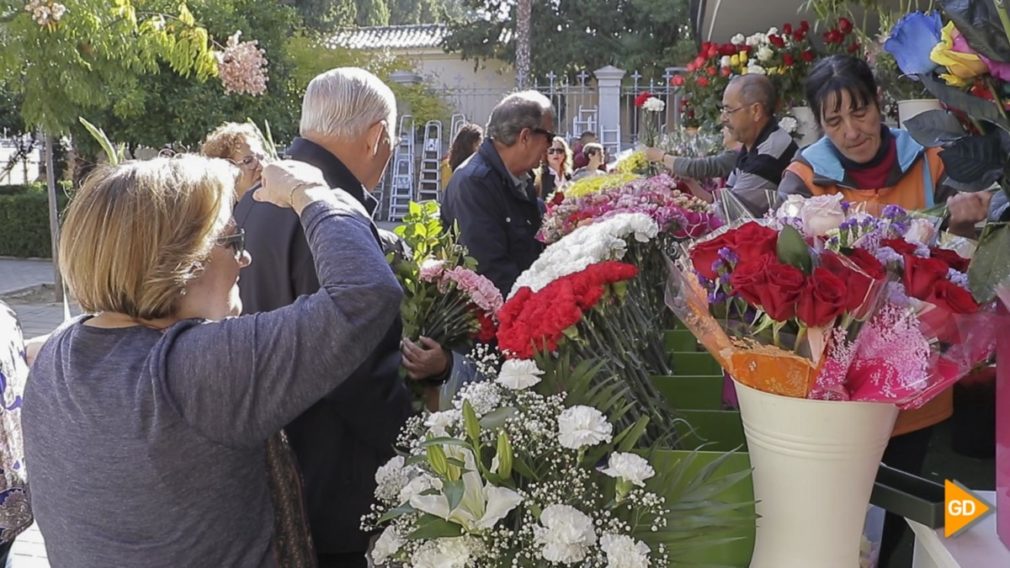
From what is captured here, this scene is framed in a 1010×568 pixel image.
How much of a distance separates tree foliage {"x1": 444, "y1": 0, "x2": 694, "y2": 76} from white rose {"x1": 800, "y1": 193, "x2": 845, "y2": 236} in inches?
815

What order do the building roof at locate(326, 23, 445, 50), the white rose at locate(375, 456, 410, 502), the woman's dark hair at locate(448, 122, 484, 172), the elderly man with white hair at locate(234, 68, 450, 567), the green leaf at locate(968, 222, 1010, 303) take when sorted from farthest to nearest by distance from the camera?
the building roof at locate(326, 23, 445, 50) < the woman's dark hair at locate(448, 122, 484, 172) < the elderly man with white hair at locate(234, 68, 450, 567) < the white rose at locate(375, 456, 410, 502) < the green leaf at locate(968, 222, 1010, 303)

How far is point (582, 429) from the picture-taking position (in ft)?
3.67

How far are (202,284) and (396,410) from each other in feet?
2.08

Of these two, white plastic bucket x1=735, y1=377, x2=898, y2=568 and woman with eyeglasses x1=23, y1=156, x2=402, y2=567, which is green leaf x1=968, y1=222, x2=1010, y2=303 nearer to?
white plastic bucket x1=735, y1=377, x2=898, y2=568

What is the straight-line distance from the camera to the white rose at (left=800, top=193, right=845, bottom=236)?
120cm

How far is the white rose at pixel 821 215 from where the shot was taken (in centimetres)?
120

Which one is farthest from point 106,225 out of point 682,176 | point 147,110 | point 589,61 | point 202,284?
point 589,61

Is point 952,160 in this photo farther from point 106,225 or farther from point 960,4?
point 106,225

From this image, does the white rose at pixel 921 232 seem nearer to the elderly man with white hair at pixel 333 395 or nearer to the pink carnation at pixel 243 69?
the elderly man with white hair at pixel 333 395

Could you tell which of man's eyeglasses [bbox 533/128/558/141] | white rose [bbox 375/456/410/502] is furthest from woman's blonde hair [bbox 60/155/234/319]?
man's eyeglasses [bbox 533/128/558/141]

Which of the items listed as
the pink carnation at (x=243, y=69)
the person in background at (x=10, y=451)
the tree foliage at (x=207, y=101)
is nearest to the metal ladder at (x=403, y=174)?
the tree foliage at (x=207, y=101)

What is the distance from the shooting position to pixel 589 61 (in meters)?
22.7

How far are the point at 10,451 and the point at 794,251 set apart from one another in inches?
76.6

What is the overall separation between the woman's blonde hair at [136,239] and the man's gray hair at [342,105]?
0.72m
